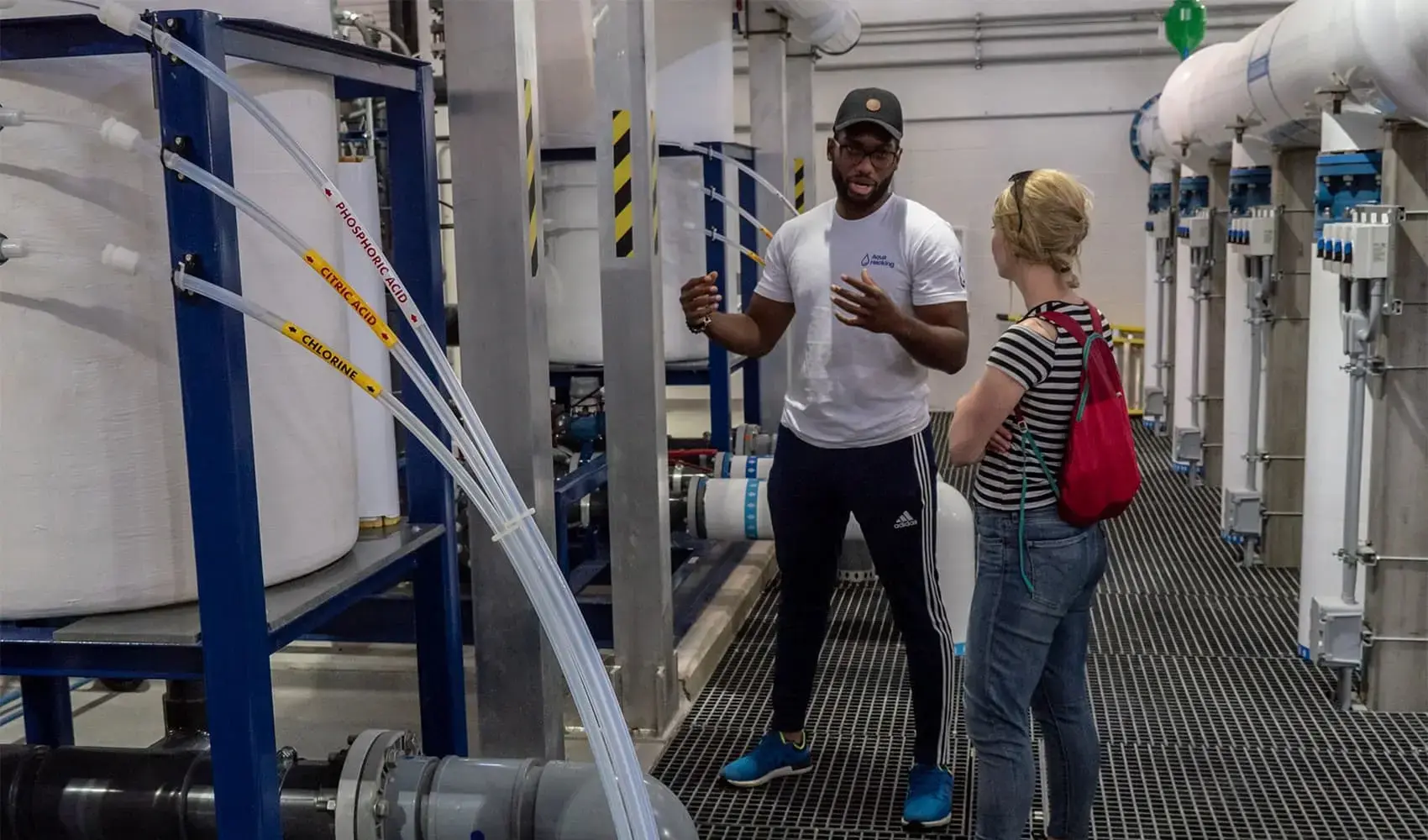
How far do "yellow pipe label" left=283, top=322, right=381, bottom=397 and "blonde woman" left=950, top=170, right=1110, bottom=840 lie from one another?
0.93 metres

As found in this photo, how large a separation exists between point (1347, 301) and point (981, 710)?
6.14ft

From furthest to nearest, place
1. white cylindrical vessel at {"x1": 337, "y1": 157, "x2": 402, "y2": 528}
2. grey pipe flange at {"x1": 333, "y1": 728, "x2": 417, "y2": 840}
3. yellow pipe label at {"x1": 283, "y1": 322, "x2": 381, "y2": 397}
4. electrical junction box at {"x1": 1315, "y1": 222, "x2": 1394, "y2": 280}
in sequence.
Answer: electrical junction box at {"x1": 1315, "y1": 222, "x2": 1394, "y2": 280}, white cylindrical vessel at {"x1": 337, "y1": 157, "x2": 402, "y2": 528}, grey pipe flange at {"x1": 333, "y1": 728, "x2": 417, "y2": 840}, yellow pipe label at {"x1": 283, "y1": 322, "x2": 381, "y2": 397}

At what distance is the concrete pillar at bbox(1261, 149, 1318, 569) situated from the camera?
15.1 ft

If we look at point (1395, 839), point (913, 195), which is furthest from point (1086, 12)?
point (1395, 839)

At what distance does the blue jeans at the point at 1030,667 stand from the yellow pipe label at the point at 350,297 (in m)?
1.03

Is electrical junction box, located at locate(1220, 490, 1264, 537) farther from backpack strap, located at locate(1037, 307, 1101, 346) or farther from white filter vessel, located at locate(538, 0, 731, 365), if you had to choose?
backpack strap, located at locate(1037, 307, 1101, 346)

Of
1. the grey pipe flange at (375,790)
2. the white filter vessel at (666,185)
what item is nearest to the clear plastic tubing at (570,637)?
the grey pipe flange at (375,790)

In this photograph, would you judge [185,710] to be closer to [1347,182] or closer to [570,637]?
[570,637]

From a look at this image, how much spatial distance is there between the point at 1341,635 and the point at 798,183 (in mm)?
3389

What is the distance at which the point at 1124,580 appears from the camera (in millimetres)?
4770

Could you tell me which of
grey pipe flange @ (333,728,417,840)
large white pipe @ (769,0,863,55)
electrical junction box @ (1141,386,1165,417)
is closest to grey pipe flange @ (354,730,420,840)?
grey pipe flange @ (333,728,417,840)

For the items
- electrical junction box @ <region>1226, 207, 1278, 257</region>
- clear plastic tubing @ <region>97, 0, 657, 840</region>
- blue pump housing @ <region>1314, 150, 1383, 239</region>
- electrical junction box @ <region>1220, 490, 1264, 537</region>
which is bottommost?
electrical junction box @ <region>1220, 490, 1264, 537</region>

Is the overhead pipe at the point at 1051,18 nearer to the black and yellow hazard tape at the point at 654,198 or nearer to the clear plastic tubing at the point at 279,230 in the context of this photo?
the black and yellow hazard tape at the point at 654,198

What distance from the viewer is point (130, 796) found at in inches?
74.5
